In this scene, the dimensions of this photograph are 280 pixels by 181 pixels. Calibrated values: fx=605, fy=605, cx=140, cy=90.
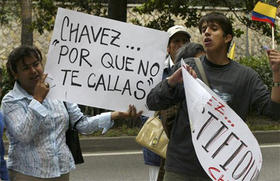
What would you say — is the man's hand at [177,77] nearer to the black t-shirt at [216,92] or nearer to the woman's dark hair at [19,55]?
the black t-shirt at [216,92]

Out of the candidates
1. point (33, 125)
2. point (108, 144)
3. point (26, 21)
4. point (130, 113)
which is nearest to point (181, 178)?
point (130, 113)

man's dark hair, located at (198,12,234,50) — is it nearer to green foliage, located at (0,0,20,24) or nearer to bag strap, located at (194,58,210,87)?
bag strap, located at (194,58,210,87)

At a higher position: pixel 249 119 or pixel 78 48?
pixel 78 48

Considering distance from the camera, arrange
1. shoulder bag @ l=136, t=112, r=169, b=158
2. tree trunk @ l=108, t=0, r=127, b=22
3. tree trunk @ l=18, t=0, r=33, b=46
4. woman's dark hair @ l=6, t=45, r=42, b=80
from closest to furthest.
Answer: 1. woman's dark hair @ l=6, t=45, r=42, b=80
2. shoulder bag @ l=136, t=112, r=169, b=158
3. tree trunk @ l=108, t=0, r=127, b=22
4. tree trunk @ l=18, t=0, r=33, b=46

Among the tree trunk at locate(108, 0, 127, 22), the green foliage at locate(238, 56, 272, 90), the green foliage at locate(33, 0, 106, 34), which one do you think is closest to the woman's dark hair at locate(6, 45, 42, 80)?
the tree trunk at locate(108, 0, 127, 22)

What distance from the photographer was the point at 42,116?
3.22 metres

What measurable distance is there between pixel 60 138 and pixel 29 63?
0.45 metres

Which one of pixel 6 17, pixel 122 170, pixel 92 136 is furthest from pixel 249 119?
pixel 6 17

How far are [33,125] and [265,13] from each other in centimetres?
143

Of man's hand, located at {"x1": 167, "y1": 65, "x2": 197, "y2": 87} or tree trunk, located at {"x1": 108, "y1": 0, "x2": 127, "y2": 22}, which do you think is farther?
tree trunk, located at {"x1": 108, "y1": 0, "x2": 127, "y2": 22}

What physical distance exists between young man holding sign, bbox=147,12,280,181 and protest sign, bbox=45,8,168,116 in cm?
38

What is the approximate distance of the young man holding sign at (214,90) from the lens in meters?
3.23

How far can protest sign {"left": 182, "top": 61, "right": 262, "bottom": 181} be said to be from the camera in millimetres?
3051

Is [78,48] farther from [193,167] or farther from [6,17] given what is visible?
[6,17]
